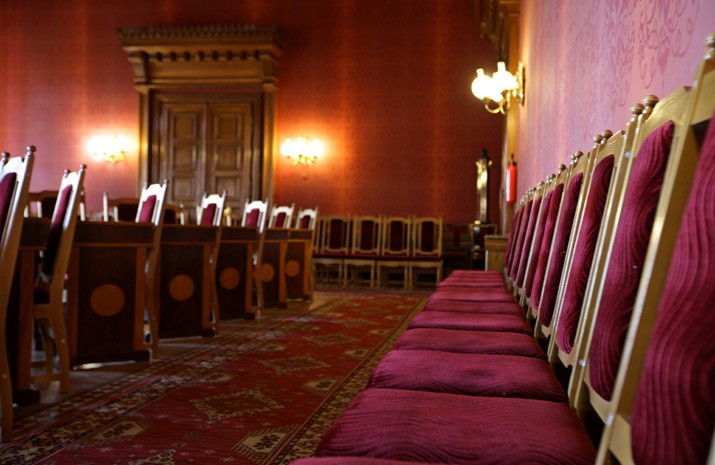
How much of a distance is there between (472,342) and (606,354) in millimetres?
830

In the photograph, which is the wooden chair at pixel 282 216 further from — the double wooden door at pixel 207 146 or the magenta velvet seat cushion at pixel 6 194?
the magenta velvet seat cushion at pixel 6 194

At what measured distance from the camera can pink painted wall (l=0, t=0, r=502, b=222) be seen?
30.7 ft

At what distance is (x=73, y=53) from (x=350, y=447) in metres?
11.0

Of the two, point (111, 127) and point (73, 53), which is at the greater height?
point (73, 53)

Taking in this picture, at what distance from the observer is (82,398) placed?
2.77 m

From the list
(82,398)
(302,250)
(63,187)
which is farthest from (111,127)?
(82,398)

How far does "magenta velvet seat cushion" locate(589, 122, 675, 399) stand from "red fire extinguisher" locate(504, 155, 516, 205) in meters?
6.18

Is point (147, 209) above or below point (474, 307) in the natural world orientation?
above

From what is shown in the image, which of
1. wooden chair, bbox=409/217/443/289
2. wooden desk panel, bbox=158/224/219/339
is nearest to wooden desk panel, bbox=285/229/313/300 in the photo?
wooden desk panel, bbox=158/224/219/339

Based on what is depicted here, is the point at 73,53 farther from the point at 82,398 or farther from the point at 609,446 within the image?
the point at 609,446

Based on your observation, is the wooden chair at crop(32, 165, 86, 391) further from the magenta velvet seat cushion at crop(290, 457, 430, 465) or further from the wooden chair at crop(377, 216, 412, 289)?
the wooden chair at crop(377, 216, 412, 289)

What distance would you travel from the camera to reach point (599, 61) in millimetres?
2529

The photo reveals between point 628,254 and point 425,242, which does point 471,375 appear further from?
point 425,242

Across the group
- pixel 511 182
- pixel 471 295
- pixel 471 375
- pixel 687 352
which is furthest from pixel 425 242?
pixel 687 352
